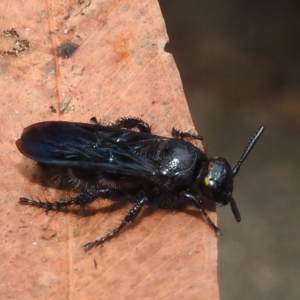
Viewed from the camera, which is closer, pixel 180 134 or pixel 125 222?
pixel 125 222

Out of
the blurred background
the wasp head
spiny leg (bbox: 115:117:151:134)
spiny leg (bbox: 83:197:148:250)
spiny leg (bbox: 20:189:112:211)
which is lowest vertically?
the blurred background

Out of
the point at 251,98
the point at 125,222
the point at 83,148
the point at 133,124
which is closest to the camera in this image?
the point at 125,222

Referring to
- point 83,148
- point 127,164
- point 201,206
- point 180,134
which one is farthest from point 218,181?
point 83,148

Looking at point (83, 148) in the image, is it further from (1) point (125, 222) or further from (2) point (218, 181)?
(2) point (218, 181)

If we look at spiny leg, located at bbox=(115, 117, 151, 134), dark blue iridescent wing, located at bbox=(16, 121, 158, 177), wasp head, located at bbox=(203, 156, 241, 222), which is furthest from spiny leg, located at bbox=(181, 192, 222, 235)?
spiny leg, located at bbox=(115, 117, 151, 134)

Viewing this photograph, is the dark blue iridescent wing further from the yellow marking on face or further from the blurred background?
the blurred background

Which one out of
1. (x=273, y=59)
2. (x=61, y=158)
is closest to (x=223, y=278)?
(x=273, y=59)

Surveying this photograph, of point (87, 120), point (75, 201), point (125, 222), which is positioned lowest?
point (125, 222)
